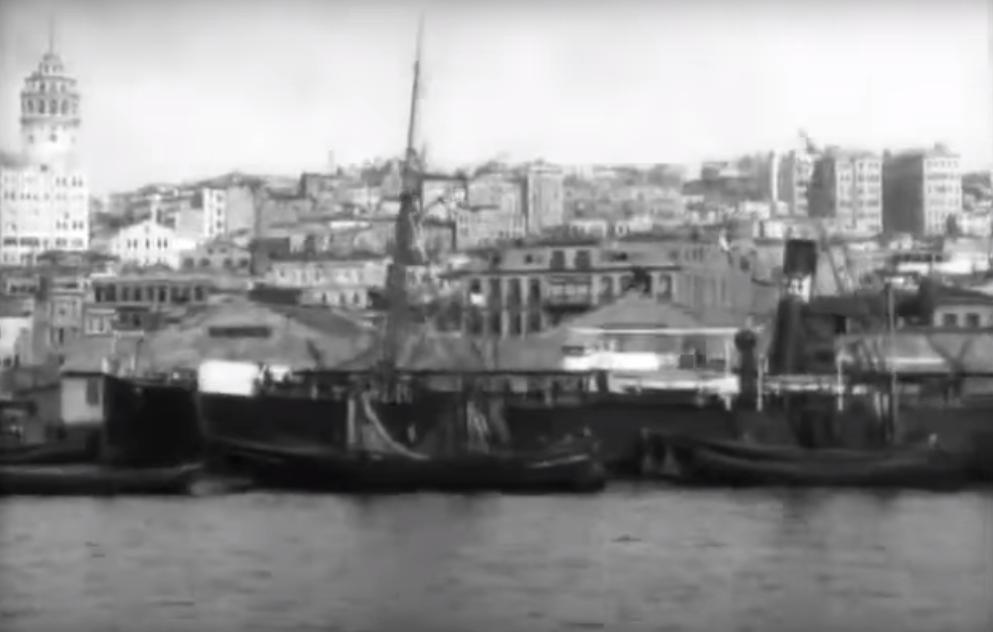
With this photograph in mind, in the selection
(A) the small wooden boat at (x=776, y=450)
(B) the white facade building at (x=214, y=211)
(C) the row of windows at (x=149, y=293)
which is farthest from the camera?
(A) the small wooden boat at (x=776, y=450)

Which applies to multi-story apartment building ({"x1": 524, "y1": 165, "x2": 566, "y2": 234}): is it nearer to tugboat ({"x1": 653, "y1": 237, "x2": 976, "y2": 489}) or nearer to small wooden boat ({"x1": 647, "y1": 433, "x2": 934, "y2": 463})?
tugboat ({"x1": 653, "y1": 237, "x2": 976, "y2": 489})

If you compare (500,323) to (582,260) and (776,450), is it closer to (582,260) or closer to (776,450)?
(582,260)

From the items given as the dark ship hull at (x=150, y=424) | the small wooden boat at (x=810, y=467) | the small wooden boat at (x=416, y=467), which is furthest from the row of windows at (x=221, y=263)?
the small wooden boat at (x=810, y=467)

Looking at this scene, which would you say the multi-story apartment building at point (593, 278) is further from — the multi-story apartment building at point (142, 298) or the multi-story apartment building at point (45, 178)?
the multi-story apartment building at point (45, 178)

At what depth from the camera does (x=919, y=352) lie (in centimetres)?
1120

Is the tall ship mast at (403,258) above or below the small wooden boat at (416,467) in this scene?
above

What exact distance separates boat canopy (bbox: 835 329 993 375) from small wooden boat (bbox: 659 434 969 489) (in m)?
1.03

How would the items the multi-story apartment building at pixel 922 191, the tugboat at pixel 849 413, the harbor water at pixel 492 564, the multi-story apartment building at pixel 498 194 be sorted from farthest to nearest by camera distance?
the tugboat at pixel 849 413
the multi-story apartment building at pixel 498 194
the multi-story apartment building at pixel 922 191
the harbor water at pixel 492 564

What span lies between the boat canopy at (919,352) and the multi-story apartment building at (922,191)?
65 cm

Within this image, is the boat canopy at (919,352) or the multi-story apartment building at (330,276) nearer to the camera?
the multi-story apartment building at (330,276)

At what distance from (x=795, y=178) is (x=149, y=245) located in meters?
2.25

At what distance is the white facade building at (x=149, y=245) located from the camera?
10250mm

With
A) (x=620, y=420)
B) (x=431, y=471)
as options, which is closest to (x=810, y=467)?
(x=620, y=420)

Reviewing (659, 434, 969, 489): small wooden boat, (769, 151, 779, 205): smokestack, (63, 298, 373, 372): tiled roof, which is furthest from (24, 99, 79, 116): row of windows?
(659, 434, 969, 489): small wooden boat
